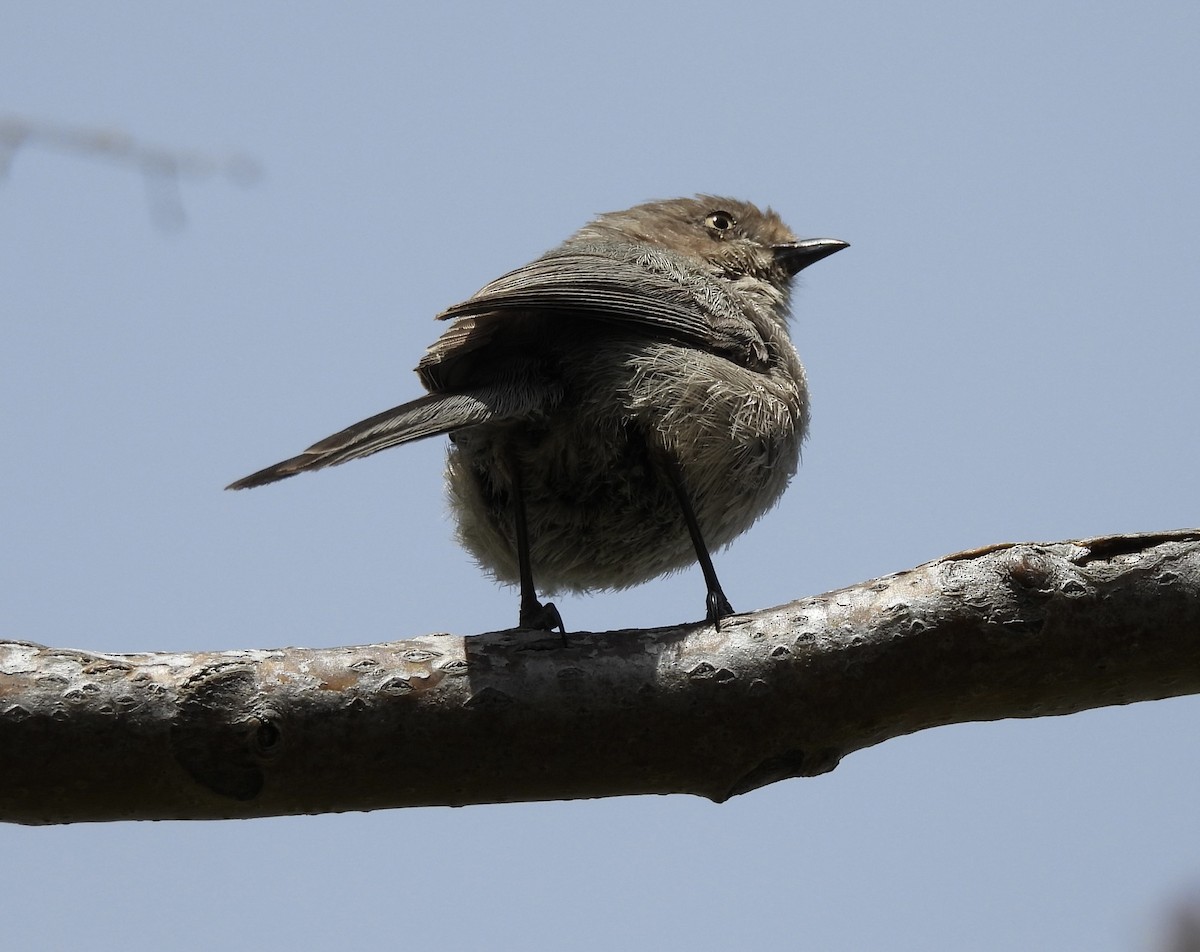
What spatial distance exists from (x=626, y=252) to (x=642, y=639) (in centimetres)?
196

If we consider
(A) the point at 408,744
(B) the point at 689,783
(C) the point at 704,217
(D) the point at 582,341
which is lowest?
(B) the point at 689,783

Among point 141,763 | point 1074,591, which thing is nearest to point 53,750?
point 141,763

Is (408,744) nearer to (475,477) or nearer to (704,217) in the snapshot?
(475,477)

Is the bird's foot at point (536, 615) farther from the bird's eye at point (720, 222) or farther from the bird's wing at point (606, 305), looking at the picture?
the bird's eye at point (720, 222)

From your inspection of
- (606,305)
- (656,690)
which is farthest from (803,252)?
(656,690)

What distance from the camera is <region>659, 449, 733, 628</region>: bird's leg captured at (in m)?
3.66

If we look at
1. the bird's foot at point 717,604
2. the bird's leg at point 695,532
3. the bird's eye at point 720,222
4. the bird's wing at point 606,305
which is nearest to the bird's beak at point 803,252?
the bird's eye at point 720,222

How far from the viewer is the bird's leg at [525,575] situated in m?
3.82

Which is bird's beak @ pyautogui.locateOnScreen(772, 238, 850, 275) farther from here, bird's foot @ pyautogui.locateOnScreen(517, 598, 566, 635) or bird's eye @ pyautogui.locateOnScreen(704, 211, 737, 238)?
bird's foot @ pyautogui.locateOnScreen(517, 598, 566, 635)

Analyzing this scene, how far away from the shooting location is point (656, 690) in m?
3.07

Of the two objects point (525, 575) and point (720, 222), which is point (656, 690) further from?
point (720, 222)

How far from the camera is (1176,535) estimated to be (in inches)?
124

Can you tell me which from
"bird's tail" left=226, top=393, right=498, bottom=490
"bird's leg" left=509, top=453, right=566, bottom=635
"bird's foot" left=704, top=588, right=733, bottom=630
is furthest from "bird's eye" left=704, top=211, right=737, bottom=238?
"bird's foot" left=704, top=588, right=733, bottom=630

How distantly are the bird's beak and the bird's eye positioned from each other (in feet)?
0.78
